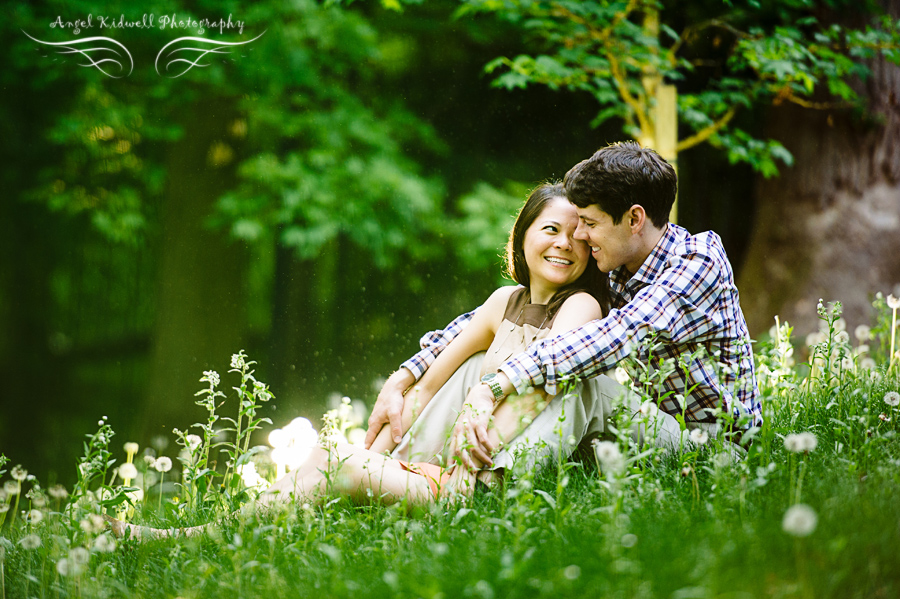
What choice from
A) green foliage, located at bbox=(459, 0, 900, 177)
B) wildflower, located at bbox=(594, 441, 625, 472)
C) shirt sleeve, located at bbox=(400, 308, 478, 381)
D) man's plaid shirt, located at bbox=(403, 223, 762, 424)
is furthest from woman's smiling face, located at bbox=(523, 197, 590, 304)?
green foliage, located at bbox=(459, 0, 900, 177)

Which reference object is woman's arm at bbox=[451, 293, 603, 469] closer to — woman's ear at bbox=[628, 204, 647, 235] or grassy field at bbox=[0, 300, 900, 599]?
grassy field at bbox=[0, 300, 900, 599]

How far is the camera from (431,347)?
2.92 metres

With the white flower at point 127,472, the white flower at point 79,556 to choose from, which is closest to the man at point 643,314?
the white flower at point 127,472

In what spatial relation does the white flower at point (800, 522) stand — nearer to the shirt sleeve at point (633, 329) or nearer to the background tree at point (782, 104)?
the shirt sleeve at point (633, 329)

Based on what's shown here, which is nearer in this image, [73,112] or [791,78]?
[791,78]

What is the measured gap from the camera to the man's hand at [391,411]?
8.62 feet

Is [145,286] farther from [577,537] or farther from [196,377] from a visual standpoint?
A: [577,537]

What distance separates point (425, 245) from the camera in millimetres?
5293

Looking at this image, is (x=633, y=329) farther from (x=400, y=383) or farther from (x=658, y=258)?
(x=400, y=383)

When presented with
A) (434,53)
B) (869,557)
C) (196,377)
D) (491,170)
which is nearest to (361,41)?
(434,53)

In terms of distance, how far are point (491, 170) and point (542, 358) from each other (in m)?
3.42

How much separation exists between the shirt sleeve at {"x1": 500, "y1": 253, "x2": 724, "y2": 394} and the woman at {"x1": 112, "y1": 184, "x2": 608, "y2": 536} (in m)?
0.12

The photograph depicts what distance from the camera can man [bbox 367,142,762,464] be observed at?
7.16 ft

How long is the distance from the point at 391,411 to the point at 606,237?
1.03 metres
